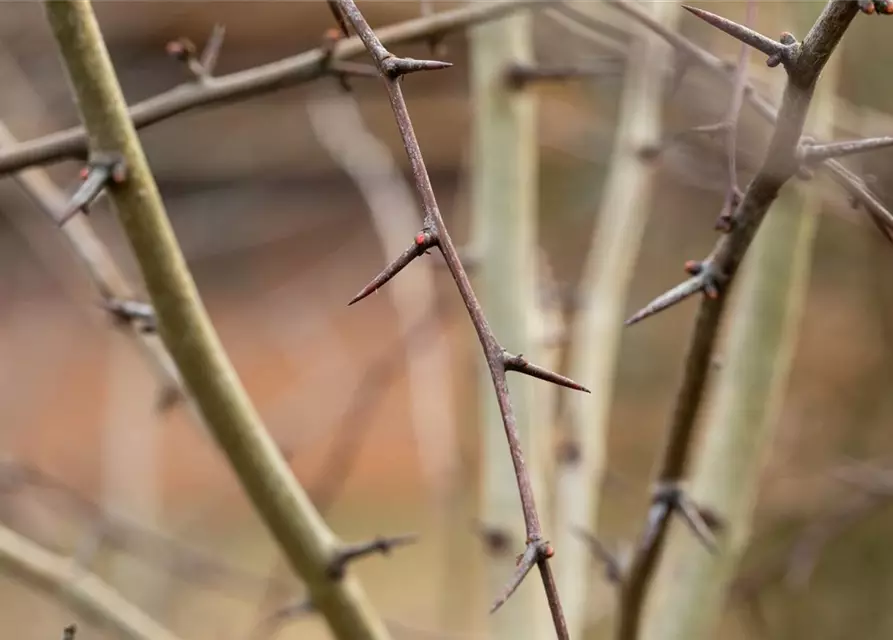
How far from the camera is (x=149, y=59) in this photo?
190 centimetres

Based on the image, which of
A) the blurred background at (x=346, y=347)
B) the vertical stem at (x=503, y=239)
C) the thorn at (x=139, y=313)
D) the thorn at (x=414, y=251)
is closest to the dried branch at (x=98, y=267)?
the thorn at (x=139, y=313)

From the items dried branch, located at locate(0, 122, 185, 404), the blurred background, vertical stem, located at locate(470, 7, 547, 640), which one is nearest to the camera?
dried branch, located at locate(0, 122, 185, 404)

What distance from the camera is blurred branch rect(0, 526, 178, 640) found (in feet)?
2.01

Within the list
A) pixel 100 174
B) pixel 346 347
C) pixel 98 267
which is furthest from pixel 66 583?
pixel 346 347

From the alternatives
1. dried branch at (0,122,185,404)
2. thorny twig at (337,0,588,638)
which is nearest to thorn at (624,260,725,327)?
thorny twig at (337,0,588,638)

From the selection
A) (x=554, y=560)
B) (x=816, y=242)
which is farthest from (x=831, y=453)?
(x=554, y=560)

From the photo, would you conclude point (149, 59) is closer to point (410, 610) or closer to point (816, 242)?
point (410, 610)

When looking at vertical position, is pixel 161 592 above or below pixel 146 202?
above

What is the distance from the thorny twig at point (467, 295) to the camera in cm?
21

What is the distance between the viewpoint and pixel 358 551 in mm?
458

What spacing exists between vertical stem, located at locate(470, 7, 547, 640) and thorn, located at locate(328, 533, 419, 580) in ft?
0.79

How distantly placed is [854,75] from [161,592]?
1.36 meters

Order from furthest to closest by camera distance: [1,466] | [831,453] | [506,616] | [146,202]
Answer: [831,453] → [1,466] → [506,616] → [146,202]

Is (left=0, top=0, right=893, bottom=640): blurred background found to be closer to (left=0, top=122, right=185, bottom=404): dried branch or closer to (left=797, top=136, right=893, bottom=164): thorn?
(left=0, top=122, right=185, bottom=404): dried branch
